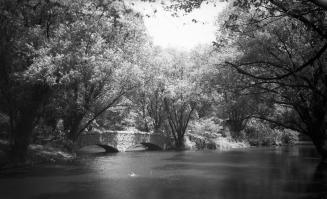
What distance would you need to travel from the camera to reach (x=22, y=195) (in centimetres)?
1803

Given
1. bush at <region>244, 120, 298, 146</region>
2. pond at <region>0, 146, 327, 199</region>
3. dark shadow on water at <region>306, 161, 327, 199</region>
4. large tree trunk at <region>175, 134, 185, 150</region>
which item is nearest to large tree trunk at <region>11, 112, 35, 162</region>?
pond at <region>0, 146, 327, 199</region>

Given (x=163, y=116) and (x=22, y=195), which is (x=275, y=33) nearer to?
(x=22, y=195)

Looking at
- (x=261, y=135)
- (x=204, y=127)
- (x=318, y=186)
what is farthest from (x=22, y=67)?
(x=261, y=135)

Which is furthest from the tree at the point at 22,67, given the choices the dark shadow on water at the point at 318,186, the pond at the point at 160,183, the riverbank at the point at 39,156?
the dark shadow on water at the point at 318,186

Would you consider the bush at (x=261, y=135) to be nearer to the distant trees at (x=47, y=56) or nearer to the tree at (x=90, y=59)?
the tree at (x=90, y=59)

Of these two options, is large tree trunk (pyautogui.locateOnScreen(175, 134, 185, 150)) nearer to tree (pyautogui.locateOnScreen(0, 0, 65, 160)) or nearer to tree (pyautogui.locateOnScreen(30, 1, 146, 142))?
tree (pyautogui.locateOnScreen(30, 1, 146, 142))

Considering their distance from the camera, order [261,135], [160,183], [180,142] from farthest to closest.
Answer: [261,135]
[180,142]
[160,183]

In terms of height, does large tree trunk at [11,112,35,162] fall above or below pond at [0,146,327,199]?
above

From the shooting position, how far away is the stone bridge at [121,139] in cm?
4500

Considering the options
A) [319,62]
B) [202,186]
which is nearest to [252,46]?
[319,62]

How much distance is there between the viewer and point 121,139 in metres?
51.5

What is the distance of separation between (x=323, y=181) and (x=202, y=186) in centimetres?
860

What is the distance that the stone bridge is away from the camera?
4500cm

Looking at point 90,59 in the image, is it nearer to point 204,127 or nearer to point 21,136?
point 21,136
